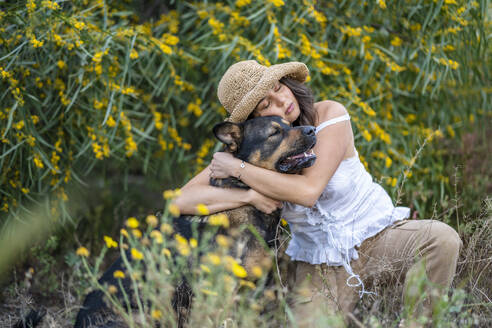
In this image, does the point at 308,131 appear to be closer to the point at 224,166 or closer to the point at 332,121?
the point at 332,121

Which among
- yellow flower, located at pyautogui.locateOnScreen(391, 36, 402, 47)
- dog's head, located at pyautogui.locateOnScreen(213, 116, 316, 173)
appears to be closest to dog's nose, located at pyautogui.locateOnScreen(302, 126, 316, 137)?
dog's head, located at pyautogui.locateOnScreen(213, 116, 316, 173)

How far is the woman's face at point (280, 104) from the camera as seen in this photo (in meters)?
2.38

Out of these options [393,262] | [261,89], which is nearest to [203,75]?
[261,89]

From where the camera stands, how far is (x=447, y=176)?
11.9ft

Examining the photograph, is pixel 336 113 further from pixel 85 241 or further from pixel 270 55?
pixel 85 241

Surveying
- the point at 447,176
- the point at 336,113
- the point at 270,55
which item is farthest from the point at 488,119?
the point at 336,113

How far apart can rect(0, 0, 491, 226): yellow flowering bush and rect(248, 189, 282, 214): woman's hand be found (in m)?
0.93

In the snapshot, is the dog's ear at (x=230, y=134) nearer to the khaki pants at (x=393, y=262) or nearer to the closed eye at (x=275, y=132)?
the closed eye at (x=275, y=132)

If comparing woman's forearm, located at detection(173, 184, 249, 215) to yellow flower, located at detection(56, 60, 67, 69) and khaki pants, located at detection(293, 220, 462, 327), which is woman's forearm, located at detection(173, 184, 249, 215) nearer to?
khaki pants, located at detection(293, 220, 462, 327)

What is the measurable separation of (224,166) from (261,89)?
42 cm

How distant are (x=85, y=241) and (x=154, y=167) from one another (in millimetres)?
808

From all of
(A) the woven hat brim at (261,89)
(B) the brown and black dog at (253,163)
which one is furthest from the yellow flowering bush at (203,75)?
(B) the brown and black dog at (253,163)

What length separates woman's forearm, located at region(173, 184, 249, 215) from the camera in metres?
2.34

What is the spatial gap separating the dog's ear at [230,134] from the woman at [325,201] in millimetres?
52
